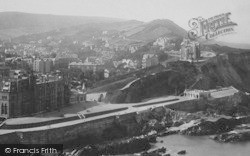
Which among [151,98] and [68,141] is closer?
[68,141]

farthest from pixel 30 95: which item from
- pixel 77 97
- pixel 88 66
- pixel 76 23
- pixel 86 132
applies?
pixel 76 23

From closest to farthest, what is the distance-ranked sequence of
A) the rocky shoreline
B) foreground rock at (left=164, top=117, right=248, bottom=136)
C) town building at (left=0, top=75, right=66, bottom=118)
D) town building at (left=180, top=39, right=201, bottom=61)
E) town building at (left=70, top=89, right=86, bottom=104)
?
1. the rocky shoreline
2. town building at (left=0, top=75, right=66, bottom=118)
3. foreground rock at (left=164, top=117, right=248, bottom=136)
4. town building at (left=70, top=89, right=86, bottom=104)
5. town building at (left=180, top=39, right=201, bottom=61)

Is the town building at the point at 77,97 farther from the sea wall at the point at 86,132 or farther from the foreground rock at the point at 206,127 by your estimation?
the foreground rock at the point at 206,127

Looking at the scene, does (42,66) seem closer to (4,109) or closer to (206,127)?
(4,109)

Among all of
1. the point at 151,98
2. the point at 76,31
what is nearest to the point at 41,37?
the point at 76,31

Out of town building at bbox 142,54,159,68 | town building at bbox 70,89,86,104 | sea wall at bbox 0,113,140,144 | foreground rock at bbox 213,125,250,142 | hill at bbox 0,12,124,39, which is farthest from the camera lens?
hill at bbox 0,12,124,39

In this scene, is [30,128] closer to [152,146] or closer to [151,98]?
[152,146]

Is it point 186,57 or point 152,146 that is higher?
point 186,57

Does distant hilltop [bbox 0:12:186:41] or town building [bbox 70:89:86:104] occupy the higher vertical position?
distant hilltop [bbox 0:12:186:41]

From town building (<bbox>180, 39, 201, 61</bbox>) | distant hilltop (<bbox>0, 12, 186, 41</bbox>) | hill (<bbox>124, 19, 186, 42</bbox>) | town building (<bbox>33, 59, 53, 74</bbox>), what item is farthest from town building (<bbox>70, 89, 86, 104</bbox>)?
hill (<bbox>124, 19, 186, 42</bbox>)

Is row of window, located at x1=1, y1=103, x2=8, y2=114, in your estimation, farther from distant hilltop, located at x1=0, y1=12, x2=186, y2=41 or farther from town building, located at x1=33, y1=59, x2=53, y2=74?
distant hilltop, located at x1=0, y1=12, x2=186, y2=41

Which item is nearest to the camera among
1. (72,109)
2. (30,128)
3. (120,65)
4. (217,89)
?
(30,128)
